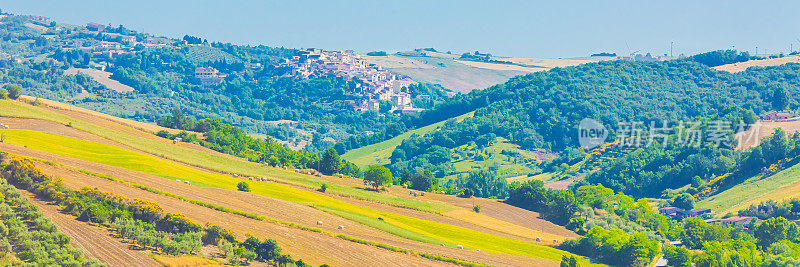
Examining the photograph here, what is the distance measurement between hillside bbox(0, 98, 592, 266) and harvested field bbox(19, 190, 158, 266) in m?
10.2

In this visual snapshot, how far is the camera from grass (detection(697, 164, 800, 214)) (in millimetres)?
140625

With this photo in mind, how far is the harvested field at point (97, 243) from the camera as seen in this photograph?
2341 inches

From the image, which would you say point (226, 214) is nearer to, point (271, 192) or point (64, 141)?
point (271, 192)

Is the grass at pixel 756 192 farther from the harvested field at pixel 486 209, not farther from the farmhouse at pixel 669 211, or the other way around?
the harvested field at pixel 486 209

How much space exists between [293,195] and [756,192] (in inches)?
3304

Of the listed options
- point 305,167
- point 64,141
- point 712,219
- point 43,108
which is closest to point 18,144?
point 64,141

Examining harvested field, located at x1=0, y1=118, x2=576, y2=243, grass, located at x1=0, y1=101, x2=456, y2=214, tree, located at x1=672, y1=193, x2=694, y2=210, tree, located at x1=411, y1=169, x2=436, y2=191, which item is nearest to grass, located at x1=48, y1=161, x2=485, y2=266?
harvested field, located at x1=0, y1=118, x2=576, y2=243

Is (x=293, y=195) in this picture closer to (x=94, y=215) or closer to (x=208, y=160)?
(x=208, y=160)

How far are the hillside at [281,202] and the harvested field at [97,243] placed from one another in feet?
33.4

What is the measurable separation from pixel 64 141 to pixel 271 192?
2709cm

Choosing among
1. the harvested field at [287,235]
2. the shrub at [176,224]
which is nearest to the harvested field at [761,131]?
the harvested field at [287,235]

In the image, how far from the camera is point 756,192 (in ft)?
486

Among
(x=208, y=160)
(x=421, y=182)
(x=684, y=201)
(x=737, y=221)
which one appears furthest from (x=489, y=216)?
(x=684, y=201)

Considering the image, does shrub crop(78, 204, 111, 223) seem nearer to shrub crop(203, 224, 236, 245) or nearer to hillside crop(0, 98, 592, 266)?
shrub crop(203, 224, 236, 245)
